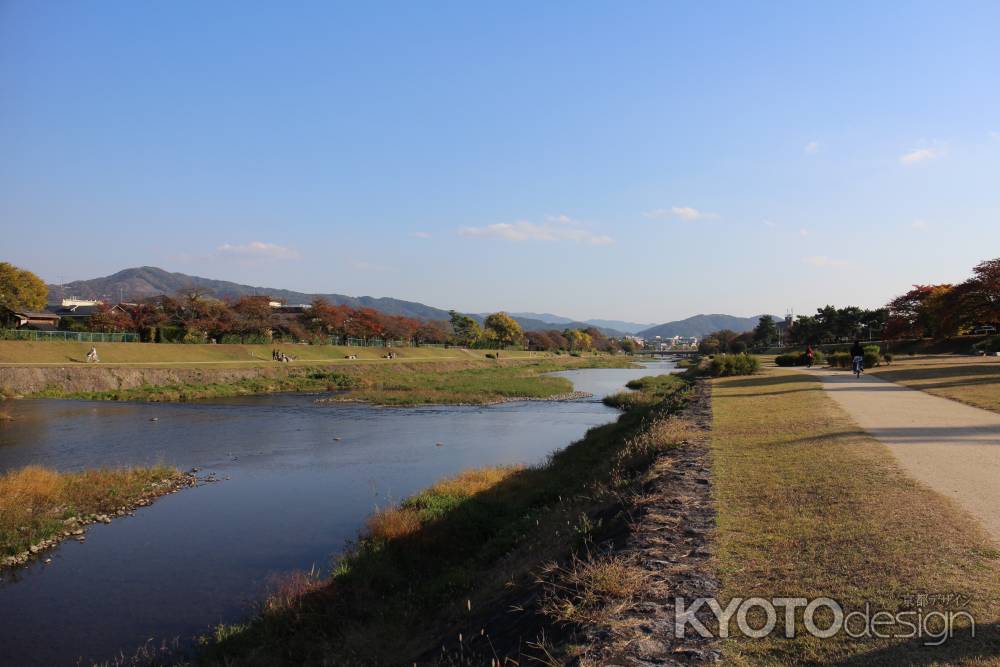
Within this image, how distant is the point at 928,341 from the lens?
2498 inches

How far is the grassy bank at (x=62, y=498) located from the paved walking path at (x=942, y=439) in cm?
1594

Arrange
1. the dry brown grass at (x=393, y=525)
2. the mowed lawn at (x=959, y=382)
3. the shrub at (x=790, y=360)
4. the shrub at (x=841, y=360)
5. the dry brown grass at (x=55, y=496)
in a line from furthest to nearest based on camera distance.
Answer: the shrub at (x=790, y=360), the shrub at (x=841, y=360), the mowed lawn at (x=959, y=382), the dry brown grass at (x=55, y=496), the dry brown grass at (x=393, y=525)

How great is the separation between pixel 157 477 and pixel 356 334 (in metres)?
80.2

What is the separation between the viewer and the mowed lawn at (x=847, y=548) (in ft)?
13.8

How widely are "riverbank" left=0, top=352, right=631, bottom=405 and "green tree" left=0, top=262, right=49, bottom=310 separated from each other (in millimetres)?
26679

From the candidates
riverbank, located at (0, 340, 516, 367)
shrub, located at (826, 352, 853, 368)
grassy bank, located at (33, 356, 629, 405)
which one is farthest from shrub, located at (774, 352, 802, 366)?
riverbank, located at (0, 340, 516, 367)

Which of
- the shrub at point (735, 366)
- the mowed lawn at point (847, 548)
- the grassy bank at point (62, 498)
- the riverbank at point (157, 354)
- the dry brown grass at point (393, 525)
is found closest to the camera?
the mowed lawn at point (847, 548)

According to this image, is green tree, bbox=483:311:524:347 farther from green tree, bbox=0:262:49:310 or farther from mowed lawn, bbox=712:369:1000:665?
mowed lawn, bbox=712:369:1000:665

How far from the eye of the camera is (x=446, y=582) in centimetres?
927

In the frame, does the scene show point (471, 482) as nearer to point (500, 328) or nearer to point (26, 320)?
point (26, 320)

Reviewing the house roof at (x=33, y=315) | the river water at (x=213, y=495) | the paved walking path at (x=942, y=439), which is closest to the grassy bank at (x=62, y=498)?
the river water at (x=213, y=495)

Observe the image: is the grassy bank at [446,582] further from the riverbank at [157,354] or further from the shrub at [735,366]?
the riverbank at [157,354]

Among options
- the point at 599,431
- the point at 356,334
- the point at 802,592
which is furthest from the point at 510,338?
the point at 802,592

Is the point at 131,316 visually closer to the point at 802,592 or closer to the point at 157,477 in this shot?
the point at 157,477
